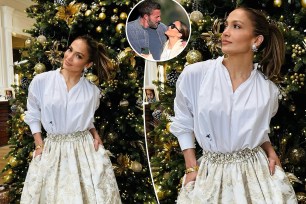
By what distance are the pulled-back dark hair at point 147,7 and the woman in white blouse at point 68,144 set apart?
41cm

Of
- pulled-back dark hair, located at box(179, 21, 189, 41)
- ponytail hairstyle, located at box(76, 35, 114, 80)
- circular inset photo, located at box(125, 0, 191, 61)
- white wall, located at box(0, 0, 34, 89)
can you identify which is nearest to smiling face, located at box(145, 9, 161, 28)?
circular inset photo, located at box(125, 0, 191, 61)

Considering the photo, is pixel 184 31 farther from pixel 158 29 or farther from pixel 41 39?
pixel 41 39

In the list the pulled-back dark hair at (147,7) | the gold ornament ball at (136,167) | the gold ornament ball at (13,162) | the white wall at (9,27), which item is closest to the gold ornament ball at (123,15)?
the pulled-back dark hair at (147,7)

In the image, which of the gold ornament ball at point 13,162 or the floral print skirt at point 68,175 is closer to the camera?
the floral print skirt at point 68,175

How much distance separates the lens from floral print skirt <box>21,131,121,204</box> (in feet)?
7.83

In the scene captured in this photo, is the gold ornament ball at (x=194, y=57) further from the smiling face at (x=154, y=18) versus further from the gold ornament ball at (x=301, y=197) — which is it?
the gold ornament ball at (x=301, y=197)

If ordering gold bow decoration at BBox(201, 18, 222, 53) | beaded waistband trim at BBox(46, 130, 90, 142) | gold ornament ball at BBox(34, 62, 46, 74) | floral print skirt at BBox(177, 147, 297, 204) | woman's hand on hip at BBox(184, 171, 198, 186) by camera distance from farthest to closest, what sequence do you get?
gold ornament ball at BBox(34, 62, 46, 74)
beaded waistband trim at BBox(46, 130, 90, 142)
gold bow decoration at BBox(201, 18, 222, 53)
woman's hand on hip at BBox(184, 171, 198, 186)
floral print skirt at BBox(177, 147, 297, 204)

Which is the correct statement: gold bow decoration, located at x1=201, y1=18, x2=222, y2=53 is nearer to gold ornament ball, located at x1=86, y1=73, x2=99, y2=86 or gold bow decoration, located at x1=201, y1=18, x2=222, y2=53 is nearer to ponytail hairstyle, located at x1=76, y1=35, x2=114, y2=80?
ponytail hairstyle, located at x1=76, y1=35, x2=114, y2=80

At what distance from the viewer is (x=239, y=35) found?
158 centimetres

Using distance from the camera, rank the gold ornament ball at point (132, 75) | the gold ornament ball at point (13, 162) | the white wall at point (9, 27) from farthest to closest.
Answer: the white wall at point (9, 27) → the gold ornament ball at point (13, 162) → the gold ornament ball at point (132, 75)

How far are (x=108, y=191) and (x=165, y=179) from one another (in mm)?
362

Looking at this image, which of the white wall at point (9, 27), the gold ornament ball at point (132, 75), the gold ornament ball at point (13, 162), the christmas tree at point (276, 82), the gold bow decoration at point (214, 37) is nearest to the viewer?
the christmas tree at point (276, 82)

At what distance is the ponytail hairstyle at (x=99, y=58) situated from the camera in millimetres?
2551

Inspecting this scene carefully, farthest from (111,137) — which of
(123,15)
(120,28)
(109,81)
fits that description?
(123,15)
